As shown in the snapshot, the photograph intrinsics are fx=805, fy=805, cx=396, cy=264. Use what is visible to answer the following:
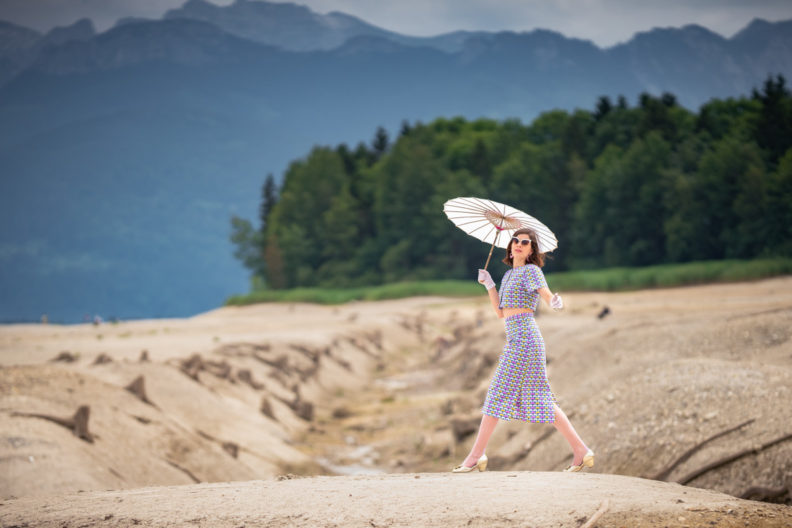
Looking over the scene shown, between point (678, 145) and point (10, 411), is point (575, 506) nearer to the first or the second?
point (10, 411)

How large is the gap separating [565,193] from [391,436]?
54.2 meters

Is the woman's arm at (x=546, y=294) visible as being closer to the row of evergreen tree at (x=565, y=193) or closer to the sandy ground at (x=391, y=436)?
the sandy ground at (x=391, y=436)

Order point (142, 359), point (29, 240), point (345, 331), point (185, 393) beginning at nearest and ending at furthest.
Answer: point (185, 393) → point (142, 359) → point (345, 331) → point (29, 240)

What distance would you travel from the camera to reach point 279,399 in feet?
68.4

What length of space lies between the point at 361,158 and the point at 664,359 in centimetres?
8184

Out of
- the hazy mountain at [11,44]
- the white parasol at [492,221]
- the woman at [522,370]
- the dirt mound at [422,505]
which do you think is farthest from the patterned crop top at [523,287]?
the hazy mountain at [11,44]

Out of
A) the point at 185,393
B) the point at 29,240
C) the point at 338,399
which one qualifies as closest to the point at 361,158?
the point at 338,399

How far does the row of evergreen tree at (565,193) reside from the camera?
55031mm

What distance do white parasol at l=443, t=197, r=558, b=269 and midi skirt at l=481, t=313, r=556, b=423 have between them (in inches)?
35.5

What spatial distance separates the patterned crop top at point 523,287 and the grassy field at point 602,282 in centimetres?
3754

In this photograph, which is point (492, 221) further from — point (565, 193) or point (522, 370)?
point (565, 193)

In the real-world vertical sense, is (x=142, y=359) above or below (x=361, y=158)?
below

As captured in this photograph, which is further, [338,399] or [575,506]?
[338,399]

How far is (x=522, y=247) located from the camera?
755 centimetres
